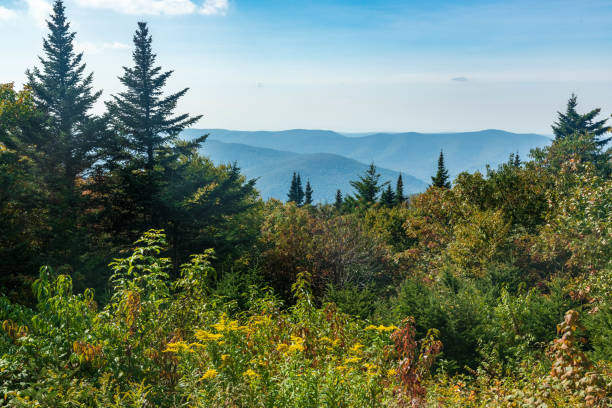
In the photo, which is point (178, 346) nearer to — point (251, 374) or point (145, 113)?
point (251, 374)

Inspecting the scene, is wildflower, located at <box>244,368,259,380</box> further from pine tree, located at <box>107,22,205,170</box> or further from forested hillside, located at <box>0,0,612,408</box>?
pine tree, located at <box>107,22,205,170</box>

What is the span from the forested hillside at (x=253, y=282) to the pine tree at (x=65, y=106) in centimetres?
→ 12

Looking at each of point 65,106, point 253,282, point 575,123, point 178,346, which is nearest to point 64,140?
point 65,106

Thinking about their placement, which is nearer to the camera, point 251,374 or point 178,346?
point 251,374

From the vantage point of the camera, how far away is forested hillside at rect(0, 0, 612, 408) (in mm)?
3959

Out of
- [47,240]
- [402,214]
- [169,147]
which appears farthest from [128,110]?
[402,214]

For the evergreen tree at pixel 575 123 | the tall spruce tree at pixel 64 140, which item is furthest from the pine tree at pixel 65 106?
the evergreen tree at pixel 575 123

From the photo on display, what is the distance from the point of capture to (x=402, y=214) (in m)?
27.8

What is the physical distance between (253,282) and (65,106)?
18467 mm

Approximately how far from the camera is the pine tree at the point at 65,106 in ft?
65.4

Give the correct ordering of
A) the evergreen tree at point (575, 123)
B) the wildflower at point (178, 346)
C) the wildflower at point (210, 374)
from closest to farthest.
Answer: the wildflower at point (210, 374) < the wildflower at point (178, 346) < the evergreen tree at point (575, 123)

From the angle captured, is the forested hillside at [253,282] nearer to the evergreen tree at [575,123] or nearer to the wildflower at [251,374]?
the wildflower at [251,374]

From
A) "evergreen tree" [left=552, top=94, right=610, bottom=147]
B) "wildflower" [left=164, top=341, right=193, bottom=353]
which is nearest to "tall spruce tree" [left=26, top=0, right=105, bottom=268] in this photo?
"wildflower" [left=164, top=341, right=193, bottom=353]

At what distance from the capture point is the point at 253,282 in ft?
36.3
